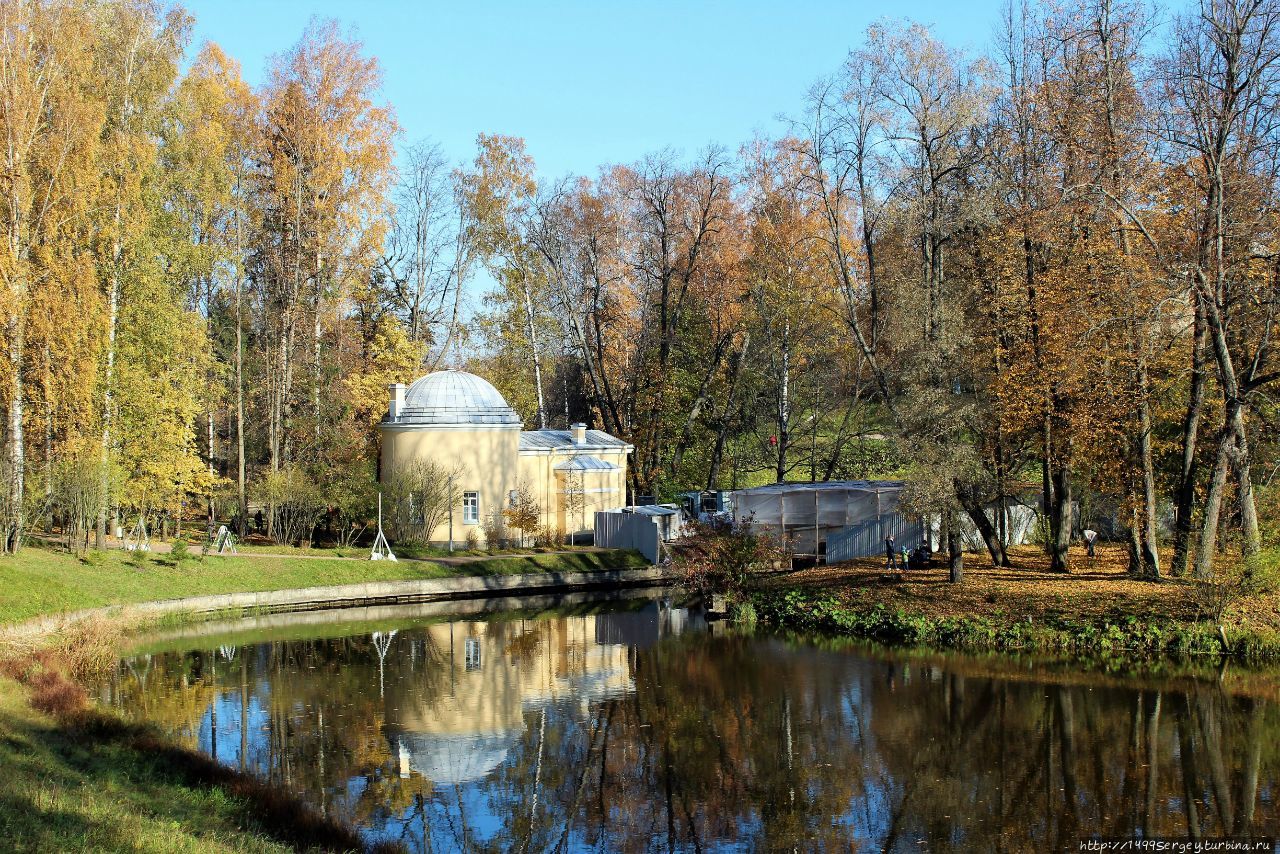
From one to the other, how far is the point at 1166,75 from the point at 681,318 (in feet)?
81.6

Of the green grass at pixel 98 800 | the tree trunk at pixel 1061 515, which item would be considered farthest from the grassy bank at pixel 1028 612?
the green grass at pixel 98 800

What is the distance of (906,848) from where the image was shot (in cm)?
1056

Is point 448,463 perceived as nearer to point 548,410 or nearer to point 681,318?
point 681,318

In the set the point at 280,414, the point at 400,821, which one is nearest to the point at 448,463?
the point at 280,414

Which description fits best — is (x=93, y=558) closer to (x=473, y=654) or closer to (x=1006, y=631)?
(x=473, y=654)

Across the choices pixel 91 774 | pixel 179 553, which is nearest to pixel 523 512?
pixel 179 553

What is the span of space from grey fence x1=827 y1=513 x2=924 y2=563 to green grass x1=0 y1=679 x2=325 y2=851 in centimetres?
2074

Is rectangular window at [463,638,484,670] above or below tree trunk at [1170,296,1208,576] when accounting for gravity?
below

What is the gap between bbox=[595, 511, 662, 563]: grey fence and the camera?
1326 inches

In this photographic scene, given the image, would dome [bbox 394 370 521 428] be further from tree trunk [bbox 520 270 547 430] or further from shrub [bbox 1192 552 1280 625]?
shrub [bbox 1192 552 1280 625]

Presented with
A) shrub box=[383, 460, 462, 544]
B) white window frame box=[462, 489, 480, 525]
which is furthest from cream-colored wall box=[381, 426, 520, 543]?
shrub box=[383, 460, 462, 544]

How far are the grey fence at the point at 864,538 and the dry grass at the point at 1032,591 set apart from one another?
2578 millimetres

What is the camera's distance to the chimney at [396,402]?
34656 mm

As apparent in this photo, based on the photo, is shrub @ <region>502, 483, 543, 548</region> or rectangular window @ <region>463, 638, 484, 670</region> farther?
shrub @ <region>502, 483, 543, 548</region>
